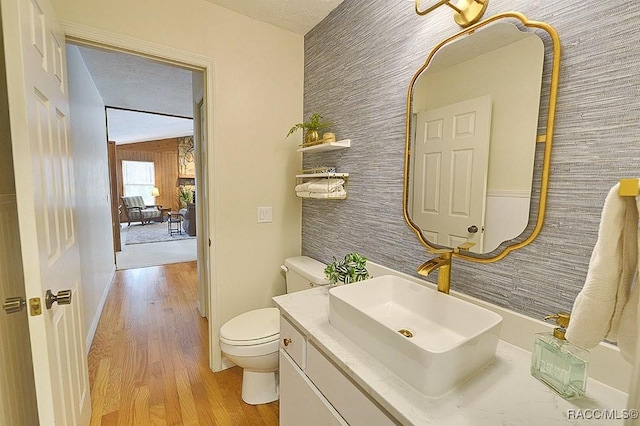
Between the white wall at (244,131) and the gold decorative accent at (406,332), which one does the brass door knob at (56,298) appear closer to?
the white wall at (244,131)

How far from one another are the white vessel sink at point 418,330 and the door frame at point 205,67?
3.66 ft

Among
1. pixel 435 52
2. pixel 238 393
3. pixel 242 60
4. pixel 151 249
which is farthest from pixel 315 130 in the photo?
pixel 151 249

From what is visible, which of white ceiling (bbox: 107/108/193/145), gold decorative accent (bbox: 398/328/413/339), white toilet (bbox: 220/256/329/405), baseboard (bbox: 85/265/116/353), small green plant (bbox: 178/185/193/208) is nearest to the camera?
gold decorative accent (bbox: 398/328/413/339)

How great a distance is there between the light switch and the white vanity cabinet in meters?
0.92

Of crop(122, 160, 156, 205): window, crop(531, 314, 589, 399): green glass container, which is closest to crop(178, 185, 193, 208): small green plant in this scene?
crop(122, 160, 156, 205): window

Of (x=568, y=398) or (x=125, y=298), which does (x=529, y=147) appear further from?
(x=125, y=298)

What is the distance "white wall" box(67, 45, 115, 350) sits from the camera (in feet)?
6.87

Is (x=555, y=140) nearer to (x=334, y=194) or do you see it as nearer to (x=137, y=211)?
(x=334, y=194)

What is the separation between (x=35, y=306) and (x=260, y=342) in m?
0.99

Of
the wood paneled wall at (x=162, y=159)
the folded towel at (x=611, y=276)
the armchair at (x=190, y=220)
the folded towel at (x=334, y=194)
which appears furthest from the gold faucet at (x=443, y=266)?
the wood paneled wall at (x=162, y=159)

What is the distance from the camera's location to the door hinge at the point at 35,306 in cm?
80

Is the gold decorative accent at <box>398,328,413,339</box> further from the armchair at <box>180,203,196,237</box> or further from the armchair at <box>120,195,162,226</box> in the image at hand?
the armchair at <box>120,195,162,226</box>

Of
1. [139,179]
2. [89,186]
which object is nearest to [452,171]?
[89,186]

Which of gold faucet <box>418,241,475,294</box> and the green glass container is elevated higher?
gold faucet <box>418,241,475,294</box>
